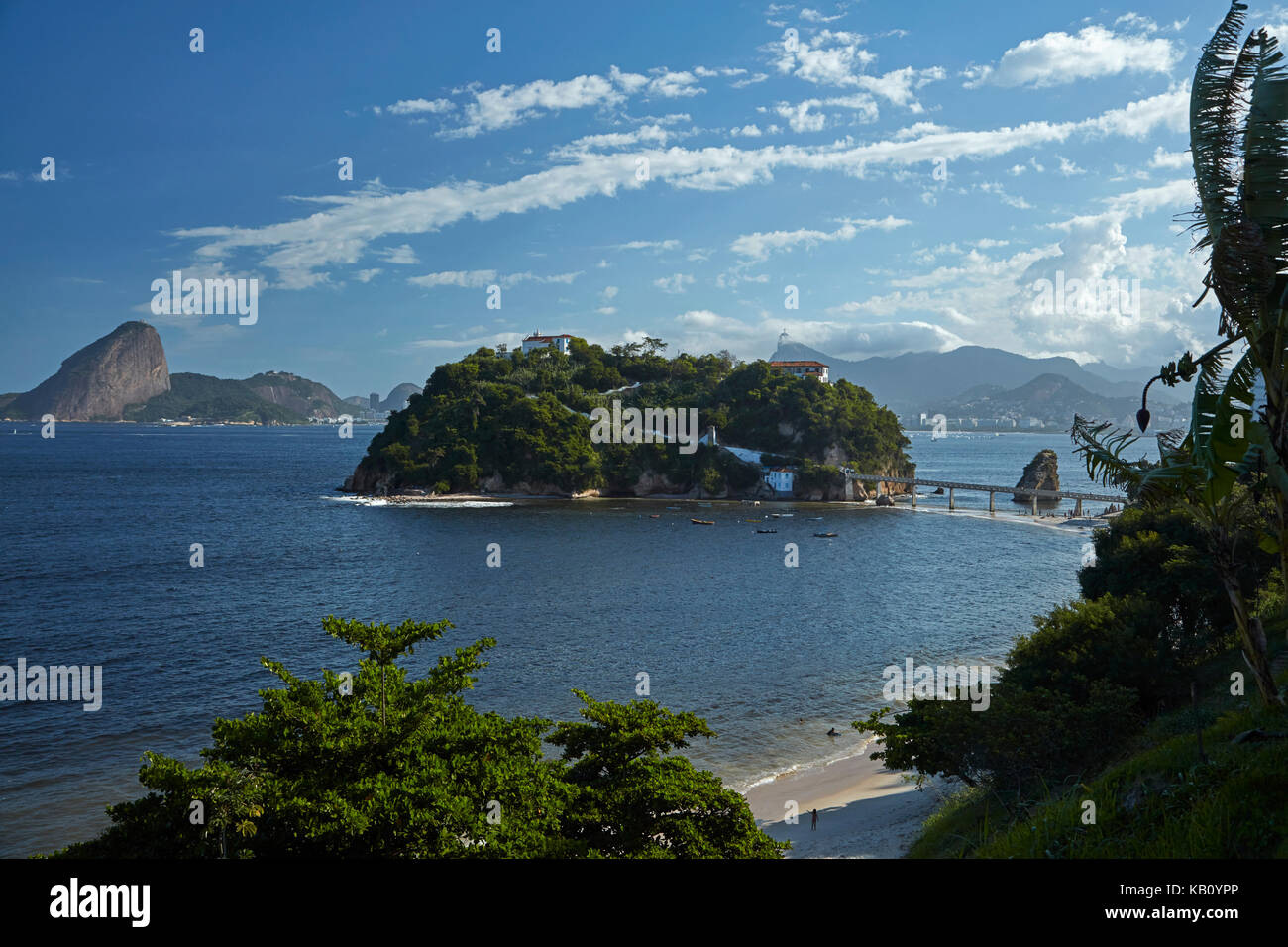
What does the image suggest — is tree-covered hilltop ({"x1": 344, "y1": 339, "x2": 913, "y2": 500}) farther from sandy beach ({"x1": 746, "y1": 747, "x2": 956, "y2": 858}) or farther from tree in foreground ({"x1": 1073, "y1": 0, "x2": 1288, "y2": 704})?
tree in foreground ({"x1": 1073, "y1": 0, "x2": 1288, "y2": 704})

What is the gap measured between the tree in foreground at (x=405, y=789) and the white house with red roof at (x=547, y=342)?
13454cm

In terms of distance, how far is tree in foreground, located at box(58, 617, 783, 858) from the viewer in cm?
1131

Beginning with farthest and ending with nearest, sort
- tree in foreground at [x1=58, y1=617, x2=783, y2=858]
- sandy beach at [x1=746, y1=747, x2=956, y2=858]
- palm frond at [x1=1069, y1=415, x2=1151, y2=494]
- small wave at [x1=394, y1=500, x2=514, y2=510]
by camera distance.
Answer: small wave at [x1=394, y1=500, x2=514, y2=510] < sandy beach at [x1=746, y1=747, x2=956, y2=858] < tree in foreground at [x1=58, y1=617, x2=783, y2=858] < palm frond at [x1=1069, y1=415, x2=1151, y2=494]

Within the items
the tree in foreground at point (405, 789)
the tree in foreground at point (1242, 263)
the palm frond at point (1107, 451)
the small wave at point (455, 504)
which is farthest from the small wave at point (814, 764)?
the small wave at point (455, 504)

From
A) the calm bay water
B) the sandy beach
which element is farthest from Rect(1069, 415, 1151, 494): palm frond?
the calm bay water

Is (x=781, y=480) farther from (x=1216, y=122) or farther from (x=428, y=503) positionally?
(x=1216, y=122)

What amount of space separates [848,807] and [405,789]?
15.1m

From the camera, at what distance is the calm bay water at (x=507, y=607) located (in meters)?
28.0

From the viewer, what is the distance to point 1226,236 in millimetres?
7191

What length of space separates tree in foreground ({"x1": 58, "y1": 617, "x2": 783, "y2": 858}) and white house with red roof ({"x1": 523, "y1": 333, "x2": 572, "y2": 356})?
13454 cm

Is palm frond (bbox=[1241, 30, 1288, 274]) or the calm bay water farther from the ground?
palm frond (bbox=[1241, 30, 1288, 274])
